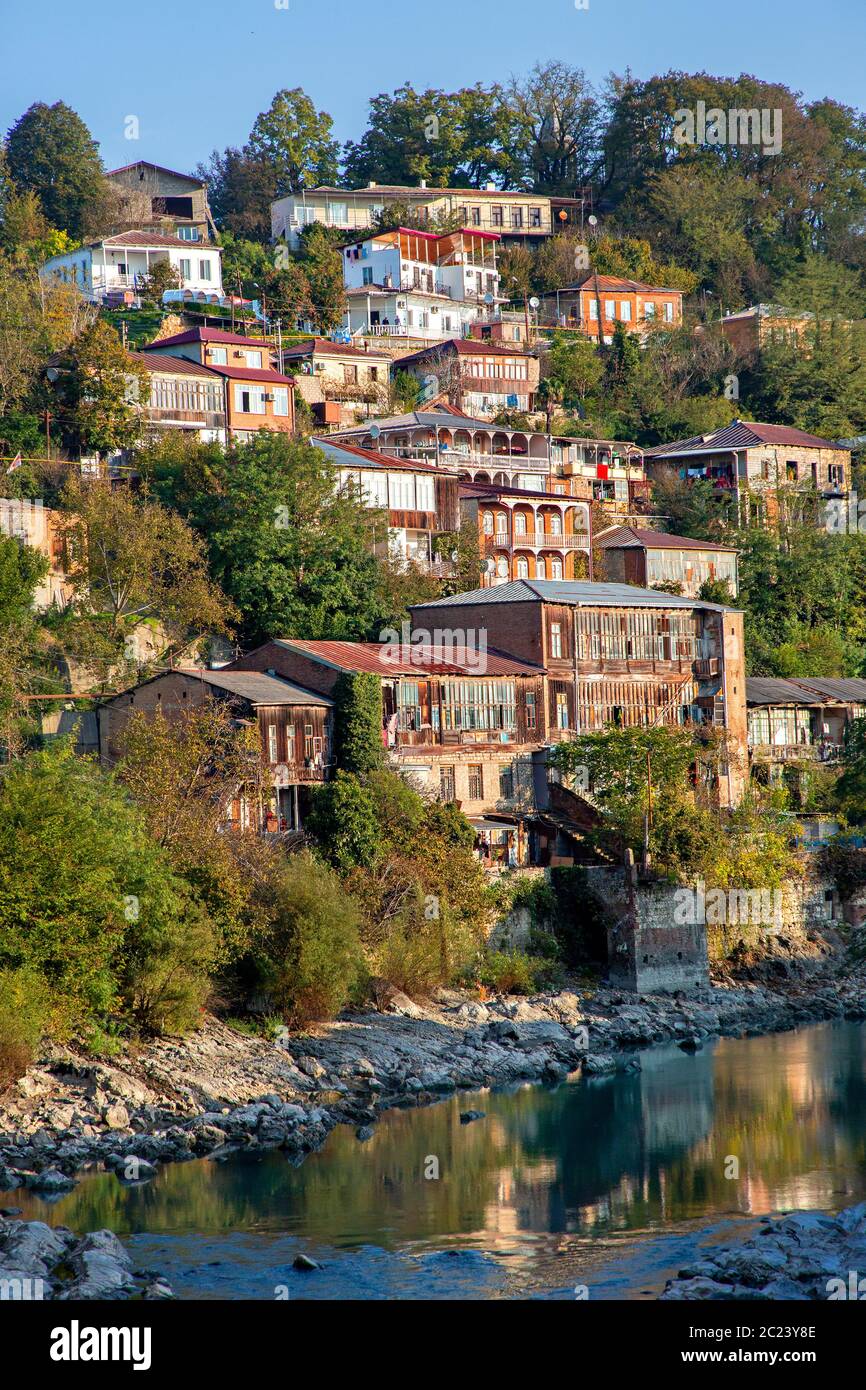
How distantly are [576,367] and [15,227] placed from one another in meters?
24.9

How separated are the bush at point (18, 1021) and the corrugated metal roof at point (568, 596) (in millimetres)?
20658

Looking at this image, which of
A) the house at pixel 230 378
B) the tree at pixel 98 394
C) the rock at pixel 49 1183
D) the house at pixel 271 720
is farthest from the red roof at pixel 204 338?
the rock at pixel 49 1183

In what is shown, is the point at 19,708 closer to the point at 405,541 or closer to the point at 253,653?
the point at 253,653

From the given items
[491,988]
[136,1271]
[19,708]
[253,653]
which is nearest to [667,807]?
[491,988]

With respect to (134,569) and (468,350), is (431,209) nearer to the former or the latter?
(468,350)

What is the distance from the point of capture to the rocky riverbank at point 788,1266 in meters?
21.1

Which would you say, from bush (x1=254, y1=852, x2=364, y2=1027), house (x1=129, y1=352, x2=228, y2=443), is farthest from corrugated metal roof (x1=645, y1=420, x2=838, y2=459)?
bush (x1=254, y1=852, x2=364, y2=1027)

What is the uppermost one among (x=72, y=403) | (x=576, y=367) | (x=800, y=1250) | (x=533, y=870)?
(x=576, y=367)

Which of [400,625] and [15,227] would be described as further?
[15,227]

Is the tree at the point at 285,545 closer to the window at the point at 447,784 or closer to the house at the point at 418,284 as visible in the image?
the window at the point at 447,784

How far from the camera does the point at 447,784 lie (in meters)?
42.6

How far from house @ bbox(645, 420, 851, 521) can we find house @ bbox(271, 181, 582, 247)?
21.9 meters

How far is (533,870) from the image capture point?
134 feet

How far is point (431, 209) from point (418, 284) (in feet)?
30.2
